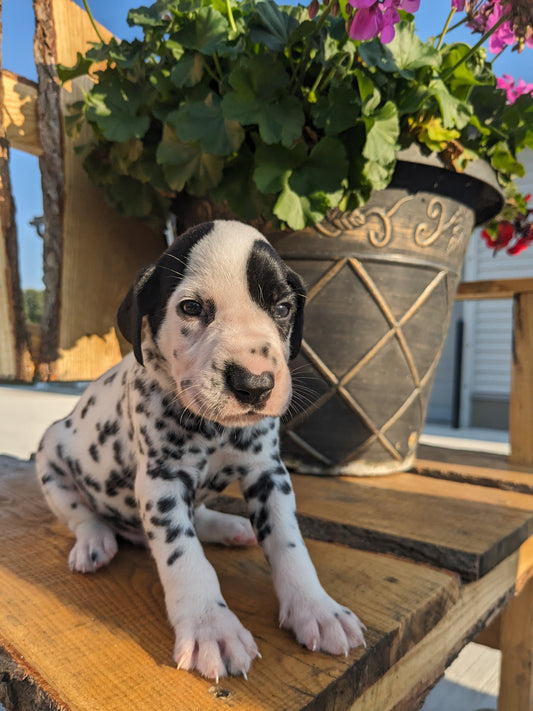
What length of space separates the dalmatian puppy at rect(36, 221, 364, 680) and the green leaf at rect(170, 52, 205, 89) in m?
0.84

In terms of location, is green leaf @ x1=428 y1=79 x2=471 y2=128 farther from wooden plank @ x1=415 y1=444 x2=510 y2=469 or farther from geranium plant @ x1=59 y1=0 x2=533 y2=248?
wooden plank @ x1=415 y1=444 x2=510 y2=469

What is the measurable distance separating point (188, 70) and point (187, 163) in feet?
0.98

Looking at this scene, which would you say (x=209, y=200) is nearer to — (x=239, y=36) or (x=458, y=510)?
(x=239, y=36)

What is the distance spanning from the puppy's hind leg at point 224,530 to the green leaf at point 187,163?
1.13m

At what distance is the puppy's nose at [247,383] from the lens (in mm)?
1099

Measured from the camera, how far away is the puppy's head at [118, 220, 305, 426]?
1.13m

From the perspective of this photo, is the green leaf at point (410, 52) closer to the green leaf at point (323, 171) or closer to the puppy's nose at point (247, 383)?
the green leaf at point (323, 171)

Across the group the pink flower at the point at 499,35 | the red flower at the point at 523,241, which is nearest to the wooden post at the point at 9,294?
the pink flower at the point at 499,35

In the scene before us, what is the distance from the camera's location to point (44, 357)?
2387 millimetres

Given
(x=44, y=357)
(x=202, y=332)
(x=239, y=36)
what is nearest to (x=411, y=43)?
(x=239, y=36)

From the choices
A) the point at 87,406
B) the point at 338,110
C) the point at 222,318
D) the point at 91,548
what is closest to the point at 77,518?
the point at 91,548

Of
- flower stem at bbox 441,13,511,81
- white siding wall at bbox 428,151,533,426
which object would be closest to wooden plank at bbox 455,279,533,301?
flower stem at bbox 441,13,511,81

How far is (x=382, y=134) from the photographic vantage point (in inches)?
72.0

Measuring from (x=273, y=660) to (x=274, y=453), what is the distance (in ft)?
1.71
